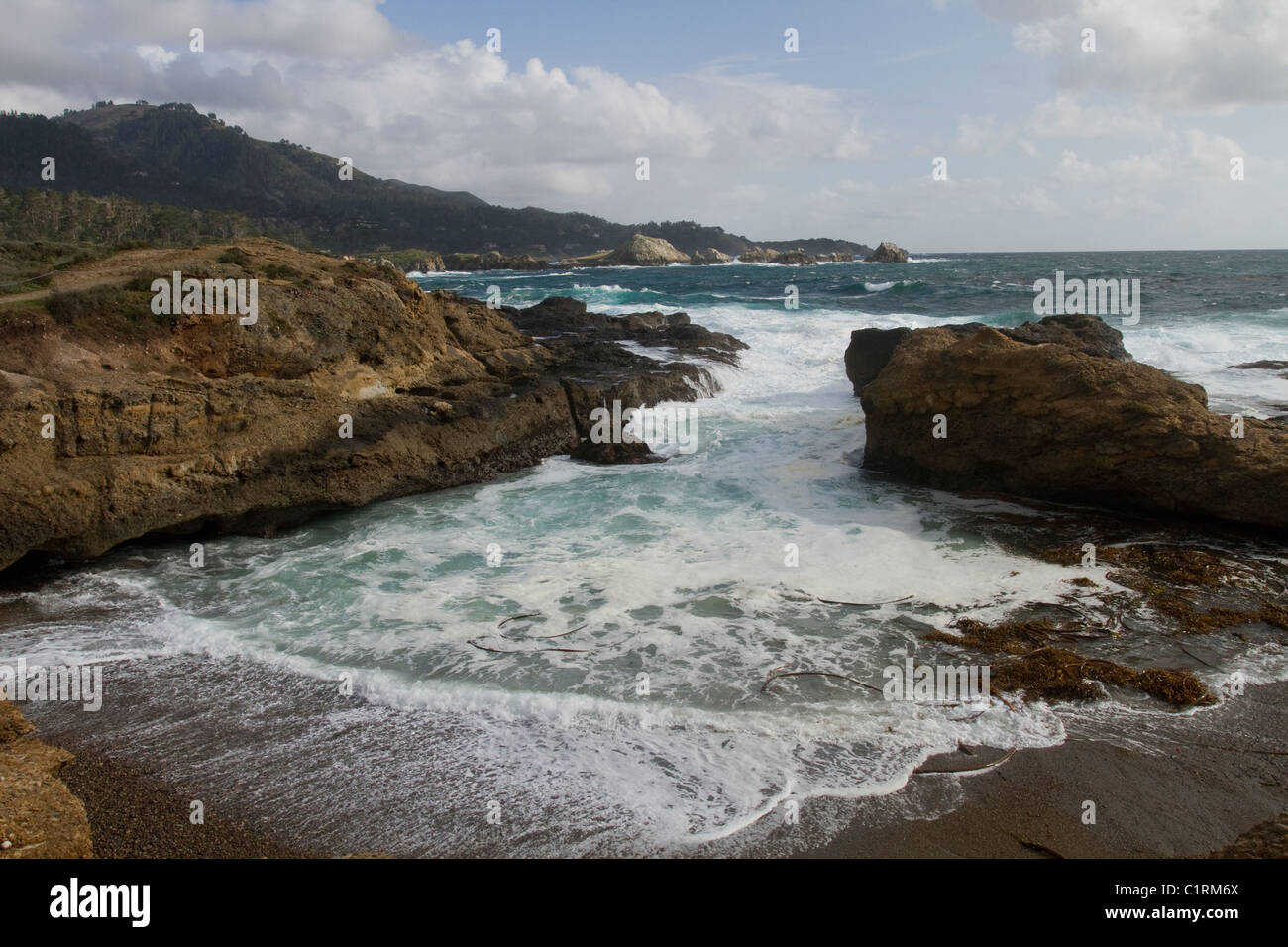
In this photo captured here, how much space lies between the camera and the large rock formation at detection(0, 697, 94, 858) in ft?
11.9

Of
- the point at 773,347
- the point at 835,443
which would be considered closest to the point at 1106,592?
the point at 835,443

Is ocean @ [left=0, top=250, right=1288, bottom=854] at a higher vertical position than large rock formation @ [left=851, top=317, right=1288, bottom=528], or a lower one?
lower

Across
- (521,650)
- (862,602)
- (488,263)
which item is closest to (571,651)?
(521,650)

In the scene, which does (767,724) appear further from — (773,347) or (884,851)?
(773,347)

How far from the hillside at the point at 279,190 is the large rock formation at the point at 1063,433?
126112 millimetres

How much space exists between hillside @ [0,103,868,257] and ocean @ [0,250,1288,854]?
12596cm

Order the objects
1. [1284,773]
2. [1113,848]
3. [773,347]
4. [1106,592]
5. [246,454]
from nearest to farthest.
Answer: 1. [1113,848]
2. [1284,773]
3. [1106,592]
4. [246,454]
5. [773,347]

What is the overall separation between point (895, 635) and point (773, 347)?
1690 cm

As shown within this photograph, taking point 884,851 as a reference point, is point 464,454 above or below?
above

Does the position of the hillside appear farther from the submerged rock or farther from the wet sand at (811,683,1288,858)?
the wet sand at (811,683,1288,858)

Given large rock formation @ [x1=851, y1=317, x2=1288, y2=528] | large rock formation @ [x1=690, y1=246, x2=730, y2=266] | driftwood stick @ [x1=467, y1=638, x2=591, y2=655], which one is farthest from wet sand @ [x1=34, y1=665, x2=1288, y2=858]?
large rock formation @ [x1=690, y1=246, x2=730, y2=266]

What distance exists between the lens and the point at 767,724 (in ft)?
16.1

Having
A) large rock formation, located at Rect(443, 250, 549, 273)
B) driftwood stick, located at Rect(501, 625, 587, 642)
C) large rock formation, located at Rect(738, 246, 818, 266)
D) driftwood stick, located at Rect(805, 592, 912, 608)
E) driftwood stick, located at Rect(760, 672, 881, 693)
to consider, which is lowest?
driftwood stick, located at Rect(760, 672, 881, 693)

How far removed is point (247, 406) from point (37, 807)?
628 cm
